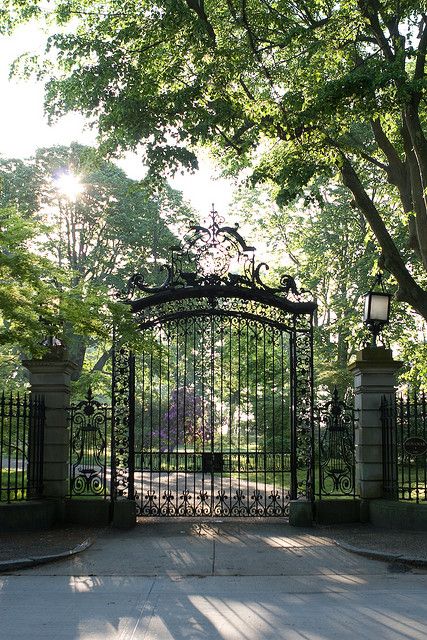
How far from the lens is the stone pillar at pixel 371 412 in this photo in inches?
472

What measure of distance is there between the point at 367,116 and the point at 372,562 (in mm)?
7000

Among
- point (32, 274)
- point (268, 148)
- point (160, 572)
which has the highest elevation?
point (268, 148)

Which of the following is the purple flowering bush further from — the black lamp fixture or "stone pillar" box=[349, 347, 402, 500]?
the black lamp fixture

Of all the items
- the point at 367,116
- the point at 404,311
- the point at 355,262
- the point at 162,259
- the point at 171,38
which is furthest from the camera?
the point at 162,259

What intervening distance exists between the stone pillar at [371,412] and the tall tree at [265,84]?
2339mm

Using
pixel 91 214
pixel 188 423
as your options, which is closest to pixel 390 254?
pixel 188 423

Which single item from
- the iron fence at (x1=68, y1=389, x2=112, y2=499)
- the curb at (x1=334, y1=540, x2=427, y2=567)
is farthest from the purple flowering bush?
the curb at (x1=334, y1=540, x2=427, y2=567)

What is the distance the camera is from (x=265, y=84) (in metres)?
15.2

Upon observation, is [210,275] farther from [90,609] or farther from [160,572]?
[90,609]

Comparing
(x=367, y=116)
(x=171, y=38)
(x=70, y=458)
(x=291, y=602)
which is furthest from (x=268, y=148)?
(x=291, y=602)

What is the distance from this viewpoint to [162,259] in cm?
3125

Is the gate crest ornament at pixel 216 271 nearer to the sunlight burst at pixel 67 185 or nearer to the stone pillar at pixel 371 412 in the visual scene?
the stone pillar at pixel 371 412

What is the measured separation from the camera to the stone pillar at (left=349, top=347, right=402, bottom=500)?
1199 centimetres

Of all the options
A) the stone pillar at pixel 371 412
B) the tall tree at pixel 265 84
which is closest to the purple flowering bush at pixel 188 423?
the stone pillar at pixel 371 412
